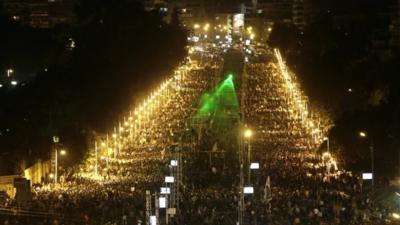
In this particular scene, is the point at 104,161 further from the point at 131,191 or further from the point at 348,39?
the point at 348,39

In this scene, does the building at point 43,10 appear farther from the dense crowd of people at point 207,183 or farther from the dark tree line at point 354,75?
the dense crowd of people at point 207,183

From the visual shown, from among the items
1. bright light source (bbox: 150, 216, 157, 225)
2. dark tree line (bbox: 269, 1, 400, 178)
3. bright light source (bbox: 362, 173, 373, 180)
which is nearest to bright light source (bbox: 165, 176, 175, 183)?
bright light source (bbox: 362, 173, 373, 180)

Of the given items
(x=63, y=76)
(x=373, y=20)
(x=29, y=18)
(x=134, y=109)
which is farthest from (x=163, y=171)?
(x=29, y=18)

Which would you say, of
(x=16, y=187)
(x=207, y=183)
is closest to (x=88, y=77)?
(x=207, y=183)

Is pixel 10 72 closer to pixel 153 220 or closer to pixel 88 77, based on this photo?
pixel 88 77

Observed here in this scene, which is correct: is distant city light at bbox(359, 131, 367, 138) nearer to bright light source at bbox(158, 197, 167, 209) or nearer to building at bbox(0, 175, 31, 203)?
bright light source at bbox(158, 197, 167, 209)

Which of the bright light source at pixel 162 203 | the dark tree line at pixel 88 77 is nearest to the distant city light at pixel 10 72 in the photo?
the dark tree line at pixel 88 77
